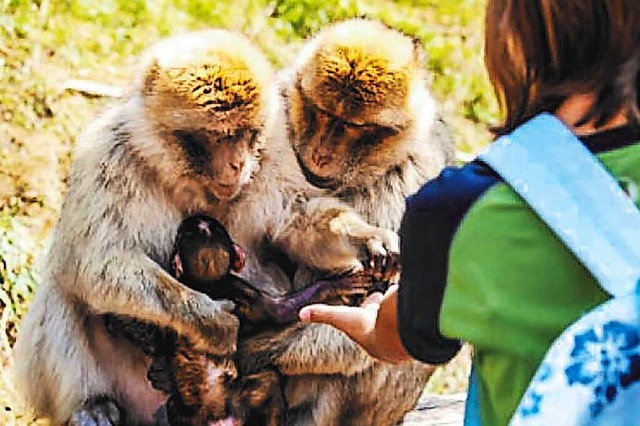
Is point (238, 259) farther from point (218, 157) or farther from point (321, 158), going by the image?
point (321, 158)

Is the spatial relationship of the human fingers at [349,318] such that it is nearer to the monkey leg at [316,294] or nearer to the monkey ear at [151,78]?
the monkey leg at [316,294]

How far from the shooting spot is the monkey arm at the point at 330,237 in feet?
12.8

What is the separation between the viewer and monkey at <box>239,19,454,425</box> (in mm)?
3990

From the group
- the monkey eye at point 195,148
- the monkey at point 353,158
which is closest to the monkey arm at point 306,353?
the monkey at point 353,158

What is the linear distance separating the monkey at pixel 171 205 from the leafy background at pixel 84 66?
1031mm

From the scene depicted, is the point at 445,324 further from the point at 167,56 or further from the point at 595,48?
the point at 167,56

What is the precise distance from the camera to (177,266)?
390 centimetres

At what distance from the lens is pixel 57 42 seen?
6586 millimetres

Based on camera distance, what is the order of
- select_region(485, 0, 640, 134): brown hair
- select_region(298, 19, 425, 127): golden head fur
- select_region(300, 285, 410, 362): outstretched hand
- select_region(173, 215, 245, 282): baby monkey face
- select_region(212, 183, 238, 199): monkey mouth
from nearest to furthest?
select_region(485, 0, 640, 134): brown hair, select_region(300, 285, 410, 362): outstretched hand, select_region(173, 215, 245, 282): baby monkey face, select_region(212, 183, 238, 199): monkey mouth, select_region(298, 19, 425, 127): golden head fur

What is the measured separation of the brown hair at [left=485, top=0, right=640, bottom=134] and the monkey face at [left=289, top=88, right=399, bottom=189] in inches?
72.0

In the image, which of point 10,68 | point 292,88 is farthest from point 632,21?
point 10,68

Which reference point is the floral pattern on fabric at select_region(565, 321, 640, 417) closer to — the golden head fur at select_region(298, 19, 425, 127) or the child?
the child

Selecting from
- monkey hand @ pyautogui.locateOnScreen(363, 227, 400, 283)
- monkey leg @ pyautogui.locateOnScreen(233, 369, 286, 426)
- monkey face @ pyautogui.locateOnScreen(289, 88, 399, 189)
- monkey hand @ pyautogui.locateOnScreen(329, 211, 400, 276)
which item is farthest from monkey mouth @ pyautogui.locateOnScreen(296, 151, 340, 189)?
monkey leg @ pyautogui.locateOnScreen(233, 369, 286, 426)

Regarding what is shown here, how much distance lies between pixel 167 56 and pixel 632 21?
2028mm
